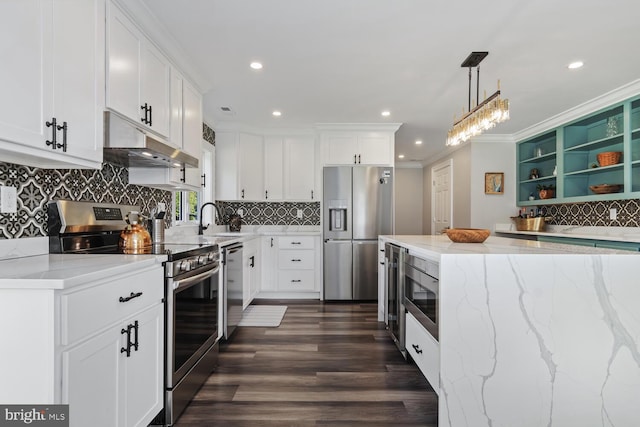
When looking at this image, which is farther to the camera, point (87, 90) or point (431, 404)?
point (431, 404)

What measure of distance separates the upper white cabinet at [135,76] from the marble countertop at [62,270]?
3.05 ft

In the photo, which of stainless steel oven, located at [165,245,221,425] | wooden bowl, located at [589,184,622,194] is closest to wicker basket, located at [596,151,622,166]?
wooden bowl, located at [589,184,622,194]

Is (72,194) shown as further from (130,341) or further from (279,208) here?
(279,208)

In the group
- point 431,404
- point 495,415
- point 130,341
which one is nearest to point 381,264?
point 431,404

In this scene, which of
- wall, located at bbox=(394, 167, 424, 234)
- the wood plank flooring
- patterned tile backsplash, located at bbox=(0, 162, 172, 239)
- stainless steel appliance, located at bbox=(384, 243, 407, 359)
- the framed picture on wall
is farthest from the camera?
wall, located at bbox=(394, 167, 424, 234)

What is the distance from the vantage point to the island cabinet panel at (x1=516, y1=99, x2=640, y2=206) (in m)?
3.50

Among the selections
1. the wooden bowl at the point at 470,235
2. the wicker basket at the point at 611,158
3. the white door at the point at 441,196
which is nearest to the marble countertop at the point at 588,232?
the wicker basket at the point at 611,158

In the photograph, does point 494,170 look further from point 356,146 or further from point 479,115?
point 479,115

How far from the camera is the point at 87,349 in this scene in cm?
119

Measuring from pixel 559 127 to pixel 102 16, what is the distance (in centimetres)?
504

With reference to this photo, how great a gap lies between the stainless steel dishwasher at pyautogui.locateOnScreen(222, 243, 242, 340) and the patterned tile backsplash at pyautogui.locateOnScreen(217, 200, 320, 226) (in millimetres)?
1810

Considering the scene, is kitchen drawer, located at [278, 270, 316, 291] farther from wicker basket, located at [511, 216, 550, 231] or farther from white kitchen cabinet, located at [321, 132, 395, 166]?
wicker basket, located at [511, 216, 550, 231]

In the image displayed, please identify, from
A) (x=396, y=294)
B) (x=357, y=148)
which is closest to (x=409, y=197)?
(x=357, y=148)

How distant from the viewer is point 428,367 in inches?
76.0
